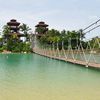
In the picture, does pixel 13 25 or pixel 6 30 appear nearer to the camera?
pixel 6 30

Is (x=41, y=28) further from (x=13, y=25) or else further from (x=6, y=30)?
(x=6, y=30)

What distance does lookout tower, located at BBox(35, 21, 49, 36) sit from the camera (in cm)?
10621

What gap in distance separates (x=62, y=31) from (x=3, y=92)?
76.4 meters

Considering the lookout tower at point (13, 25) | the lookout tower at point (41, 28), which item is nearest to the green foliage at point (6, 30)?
the lookout tower at point (13, 25)

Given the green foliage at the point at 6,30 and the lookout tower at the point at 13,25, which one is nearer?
the green foliage at the point at 6,30

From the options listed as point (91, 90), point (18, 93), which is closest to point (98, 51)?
point (91, 90)

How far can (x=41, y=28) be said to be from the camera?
108 meters

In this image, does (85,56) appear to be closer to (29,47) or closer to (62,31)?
(62,31)

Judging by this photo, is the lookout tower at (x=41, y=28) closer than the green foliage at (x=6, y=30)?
No

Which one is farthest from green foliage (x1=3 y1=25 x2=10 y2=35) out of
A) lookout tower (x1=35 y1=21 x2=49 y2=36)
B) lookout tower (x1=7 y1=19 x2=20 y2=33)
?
lookout tower (x1=35 y1=21 x2=49 y2=36)

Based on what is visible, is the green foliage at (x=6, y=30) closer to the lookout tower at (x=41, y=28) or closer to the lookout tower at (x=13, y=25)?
the lookout tower at (x=13, y=25)

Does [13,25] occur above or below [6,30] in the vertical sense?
above

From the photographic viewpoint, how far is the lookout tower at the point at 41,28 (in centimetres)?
10621

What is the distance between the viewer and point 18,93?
13242 mm
